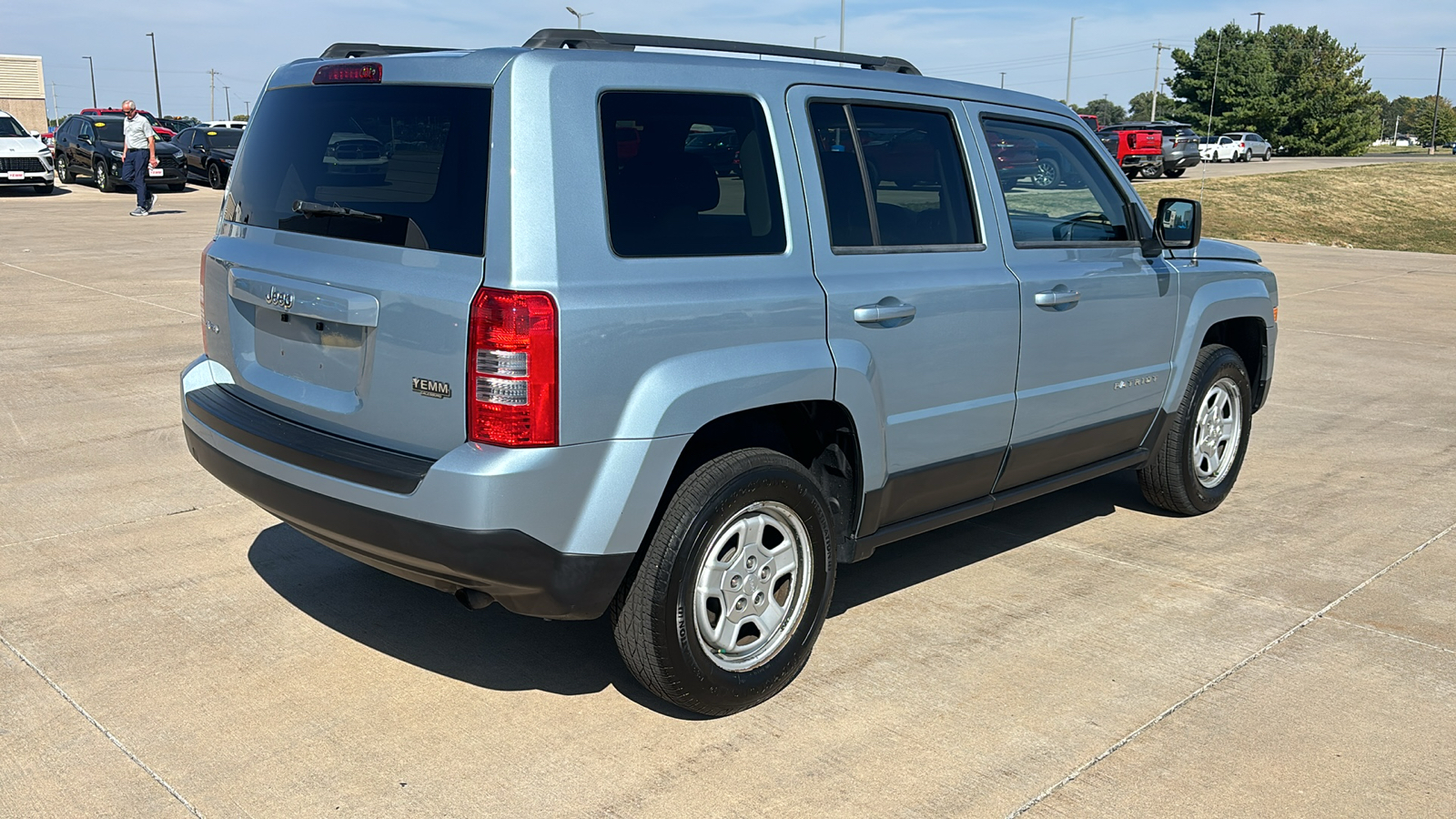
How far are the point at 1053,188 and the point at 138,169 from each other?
20.4 meters

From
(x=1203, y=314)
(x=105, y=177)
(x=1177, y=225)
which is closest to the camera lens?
(x=1177, y=225)

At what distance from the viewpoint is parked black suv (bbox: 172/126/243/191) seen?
28938 millimetres

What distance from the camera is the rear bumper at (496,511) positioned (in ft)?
10.4

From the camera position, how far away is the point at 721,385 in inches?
136

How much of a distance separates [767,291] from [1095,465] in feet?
7.26

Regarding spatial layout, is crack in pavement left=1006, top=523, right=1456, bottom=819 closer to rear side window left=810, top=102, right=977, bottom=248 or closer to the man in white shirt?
rear side window left=810, top=102, right=977, bottom=248

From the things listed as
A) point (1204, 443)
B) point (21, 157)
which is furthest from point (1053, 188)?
point (21, 157)

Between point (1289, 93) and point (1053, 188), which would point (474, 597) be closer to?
point (1053, 188)

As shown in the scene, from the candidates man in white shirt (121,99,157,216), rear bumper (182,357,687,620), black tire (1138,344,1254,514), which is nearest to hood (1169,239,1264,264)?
black tire (1138,344,1254,514)

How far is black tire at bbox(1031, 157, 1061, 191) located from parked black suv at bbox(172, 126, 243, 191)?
26.9m

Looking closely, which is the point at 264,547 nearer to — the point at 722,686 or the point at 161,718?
the point at 161,718

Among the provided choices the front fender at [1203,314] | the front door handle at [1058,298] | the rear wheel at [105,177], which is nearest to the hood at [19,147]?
the rear wheel at [105,177]

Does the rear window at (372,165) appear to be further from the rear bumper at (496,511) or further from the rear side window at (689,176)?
the rear bumper at (496,511)

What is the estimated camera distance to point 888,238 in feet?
13.4
